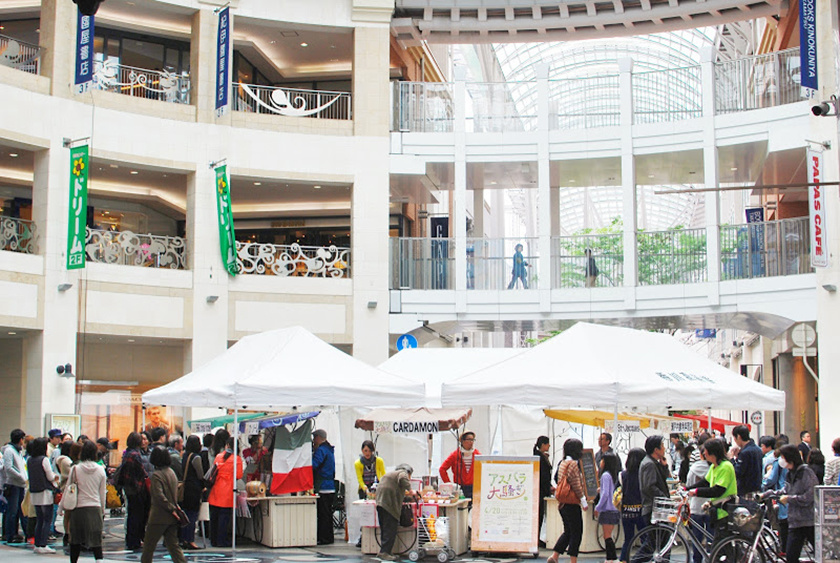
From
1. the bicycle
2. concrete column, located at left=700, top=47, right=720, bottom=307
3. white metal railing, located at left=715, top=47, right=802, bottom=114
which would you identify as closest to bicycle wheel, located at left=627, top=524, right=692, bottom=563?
the bicycle

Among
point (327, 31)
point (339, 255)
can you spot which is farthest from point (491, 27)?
point (339, 255)

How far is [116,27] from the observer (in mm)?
28328

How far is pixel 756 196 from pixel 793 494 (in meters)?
26.4

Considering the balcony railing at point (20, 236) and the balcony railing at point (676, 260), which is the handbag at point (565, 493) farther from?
the balcony railing at point (20, 236)

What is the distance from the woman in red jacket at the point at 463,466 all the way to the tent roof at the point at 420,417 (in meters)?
0.32

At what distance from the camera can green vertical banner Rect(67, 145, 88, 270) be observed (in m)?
23.4

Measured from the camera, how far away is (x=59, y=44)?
24.3m

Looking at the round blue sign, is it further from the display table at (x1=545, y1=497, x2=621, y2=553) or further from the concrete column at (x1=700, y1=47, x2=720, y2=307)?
the display table at (x1=545, y1=497, x2=621, y2=553)

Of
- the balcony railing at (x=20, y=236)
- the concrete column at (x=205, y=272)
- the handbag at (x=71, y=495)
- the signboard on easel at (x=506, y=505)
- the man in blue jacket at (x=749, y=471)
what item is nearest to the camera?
the handbag at (x=71, y=495)

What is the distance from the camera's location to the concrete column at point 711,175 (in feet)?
82.4

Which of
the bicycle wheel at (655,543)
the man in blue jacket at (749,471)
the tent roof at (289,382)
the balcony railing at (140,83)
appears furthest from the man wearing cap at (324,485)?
the balcony railing at (140,83)

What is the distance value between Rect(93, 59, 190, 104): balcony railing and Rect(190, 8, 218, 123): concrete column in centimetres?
41

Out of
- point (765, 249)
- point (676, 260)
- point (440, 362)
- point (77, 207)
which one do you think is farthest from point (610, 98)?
point (77, 207)

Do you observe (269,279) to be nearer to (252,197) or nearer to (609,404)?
(252,197)
